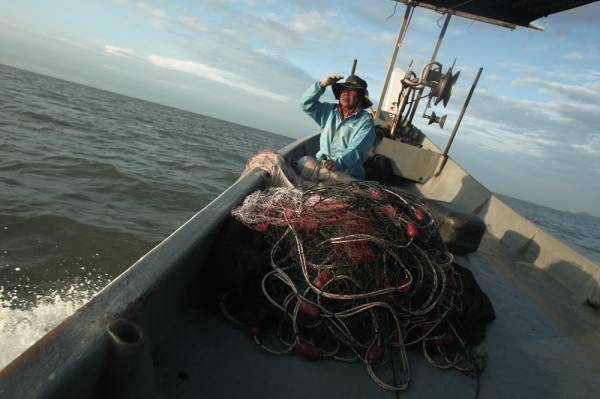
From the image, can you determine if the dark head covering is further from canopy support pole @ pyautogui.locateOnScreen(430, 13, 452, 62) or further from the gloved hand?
canopy support pole @ pyautogui.locateOnScreen(430, 13, 452, 62)

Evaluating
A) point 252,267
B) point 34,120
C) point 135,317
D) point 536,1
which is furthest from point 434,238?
point 34,120

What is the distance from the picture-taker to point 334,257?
220cm

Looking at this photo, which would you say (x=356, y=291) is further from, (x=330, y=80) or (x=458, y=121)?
(x=458, y=121)

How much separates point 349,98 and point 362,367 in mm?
3821

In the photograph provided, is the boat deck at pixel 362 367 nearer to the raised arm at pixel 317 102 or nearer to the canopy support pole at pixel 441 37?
the raised arm at pixel 317 102

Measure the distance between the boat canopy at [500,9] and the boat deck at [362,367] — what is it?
659 centimetres

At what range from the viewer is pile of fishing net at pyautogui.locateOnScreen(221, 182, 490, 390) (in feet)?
6.68

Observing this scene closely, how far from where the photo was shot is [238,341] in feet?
6.55

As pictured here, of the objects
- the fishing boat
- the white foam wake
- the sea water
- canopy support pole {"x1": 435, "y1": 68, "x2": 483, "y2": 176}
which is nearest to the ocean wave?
the sea water

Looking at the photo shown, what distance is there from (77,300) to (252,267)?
272cm

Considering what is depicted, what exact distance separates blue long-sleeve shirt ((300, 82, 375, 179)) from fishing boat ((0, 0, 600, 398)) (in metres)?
1.30

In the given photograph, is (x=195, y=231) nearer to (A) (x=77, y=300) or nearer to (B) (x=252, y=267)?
(B) (x=252, y=267)

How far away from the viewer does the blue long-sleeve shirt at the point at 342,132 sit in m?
4.81

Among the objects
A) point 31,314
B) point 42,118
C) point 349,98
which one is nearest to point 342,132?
point 349,98
